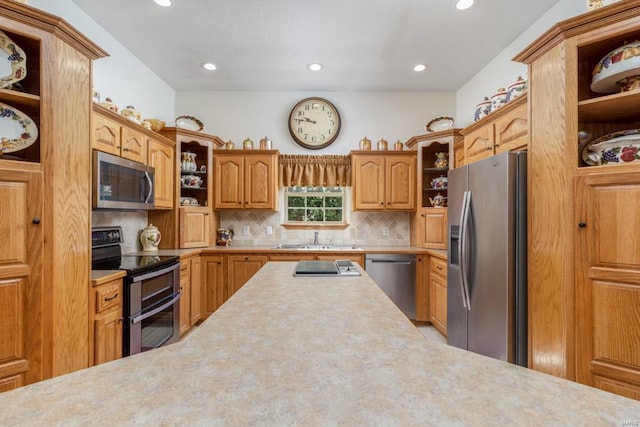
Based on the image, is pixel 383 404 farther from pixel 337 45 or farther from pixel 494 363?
pixel 337 45

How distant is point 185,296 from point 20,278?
5.54ft

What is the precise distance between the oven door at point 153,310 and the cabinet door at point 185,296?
0.77ft

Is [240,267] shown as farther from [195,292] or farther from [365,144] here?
[365,144]

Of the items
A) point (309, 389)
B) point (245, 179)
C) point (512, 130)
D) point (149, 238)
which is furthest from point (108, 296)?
point (512, 130)

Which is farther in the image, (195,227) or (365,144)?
(365,144)

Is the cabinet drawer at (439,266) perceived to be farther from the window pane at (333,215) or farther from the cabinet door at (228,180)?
the cabinet door at (228,180)

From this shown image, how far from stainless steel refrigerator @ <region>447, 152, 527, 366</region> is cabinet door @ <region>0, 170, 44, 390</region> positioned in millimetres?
2674

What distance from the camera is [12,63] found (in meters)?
1.56

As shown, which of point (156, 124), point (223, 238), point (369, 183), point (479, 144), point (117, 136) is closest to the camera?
point (117, 136)

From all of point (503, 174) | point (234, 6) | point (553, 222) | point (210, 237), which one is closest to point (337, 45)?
point (234, 6)

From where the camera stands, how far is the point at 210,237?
3725mm

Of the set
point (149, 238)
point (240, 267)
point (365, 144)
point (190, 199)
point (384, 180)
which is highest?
point (365, 144)

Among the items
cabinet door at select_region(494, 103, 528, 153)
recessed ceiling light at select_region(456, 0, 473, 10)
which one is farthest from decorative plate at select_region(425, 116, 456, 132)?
recessed ceiling light at select_region(456, 0, 473, 10)

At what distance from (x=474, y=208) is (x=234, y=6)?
2.46 meters
